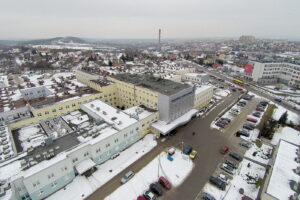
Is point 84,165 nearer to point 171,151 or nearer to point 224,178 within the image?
point 171,151

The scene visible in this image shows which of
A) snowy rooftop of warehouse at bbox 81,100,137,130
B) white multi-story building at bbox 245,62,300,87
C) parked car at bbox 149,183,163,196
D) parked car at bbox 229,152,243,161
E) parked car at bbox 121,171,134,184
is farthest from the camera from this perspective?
white multi-story building at bbox 245,62,300,87

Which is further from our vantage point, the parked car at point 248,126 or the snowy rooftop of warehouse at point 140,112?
the parked car at point 248,126

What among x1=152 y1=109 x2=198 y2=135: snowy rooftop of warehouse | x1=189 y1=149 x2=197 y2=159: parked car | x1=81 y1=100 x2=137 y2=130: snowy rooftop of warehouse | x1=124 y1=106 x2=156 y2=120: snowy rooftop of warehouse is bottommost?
x1=189 y1=149 x2=197 y2=159: parked car

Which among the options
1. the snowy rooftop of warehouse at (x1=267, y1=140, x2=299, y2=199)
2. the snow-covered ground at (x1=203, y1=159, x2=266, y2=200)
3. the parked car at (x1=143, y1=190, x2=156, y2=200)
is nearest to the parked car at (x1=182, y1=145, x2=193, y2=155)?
the snow-covered ground at (x1=203, y1=159, x2=266, y2=200)

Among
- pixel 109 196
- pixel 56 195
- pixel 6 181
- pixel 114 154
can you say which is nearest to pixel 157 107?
pixel 114 154

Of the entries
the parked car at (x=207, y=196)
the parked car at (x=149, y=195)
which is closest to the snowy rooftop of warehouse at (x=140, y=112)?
the parked car at (x=149, y=195)

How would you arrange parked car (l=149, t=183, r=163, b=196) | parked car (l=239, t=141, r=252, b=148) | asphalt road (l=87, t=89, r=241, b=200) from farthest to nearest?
parked car (l=239, t=141, r=252, b=148) < asphalt road (l=87, t=89, r=241, b=200) < parked car (l=149, t=183, r=163, b=196)

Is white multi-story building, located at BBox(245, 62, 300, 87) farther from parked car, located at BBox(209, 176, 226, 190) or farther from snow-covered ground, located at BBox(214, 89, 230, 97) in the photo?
parked car, located at BBox(209, 176, 226, 190)

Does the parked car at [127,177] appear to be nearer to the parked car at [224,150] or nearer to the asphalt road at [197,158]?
the asphalt road at [197,158]
